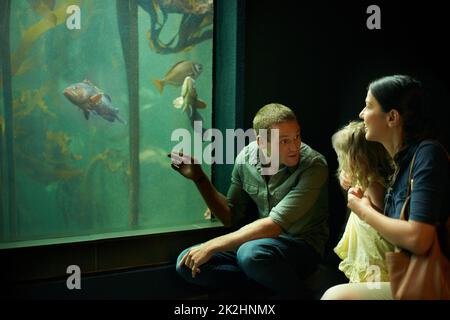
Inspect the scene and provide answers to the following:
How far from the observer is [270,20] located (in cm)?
386

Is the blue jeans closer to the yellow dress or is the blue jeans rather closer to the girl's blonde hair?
the yellow dress

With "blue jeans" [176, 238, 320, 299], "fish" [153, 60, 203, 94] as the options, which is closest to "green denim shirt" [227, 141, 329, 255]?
"blue jeans" [176, 238, 320, 299]

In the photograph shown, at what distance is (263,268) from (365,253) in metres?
0.65

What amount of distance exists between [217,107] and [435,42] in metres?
1.73

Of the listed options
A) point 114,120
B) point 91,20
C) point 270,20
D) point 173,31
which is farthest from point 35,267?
point 270,20

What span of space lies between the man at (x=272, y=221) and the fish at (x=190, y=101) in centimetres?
65

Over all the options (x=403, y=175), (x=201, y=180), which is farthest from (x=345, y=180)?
(x=201, y=180)

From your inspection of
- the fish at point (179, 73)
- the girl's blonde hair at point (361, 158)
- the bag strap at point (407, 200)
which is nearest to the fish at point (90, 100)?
the fish at point (179, 73)

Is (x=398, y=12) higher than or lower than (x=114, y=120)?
higher

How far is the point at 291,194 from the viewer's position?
2.98m

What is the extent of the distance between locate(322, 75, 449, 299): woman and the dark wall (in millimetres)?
1407

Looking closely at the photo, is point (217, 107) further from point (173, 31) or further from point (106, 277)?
point (106, 277)

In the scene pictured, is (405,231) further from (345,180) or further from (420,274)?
(345,180)

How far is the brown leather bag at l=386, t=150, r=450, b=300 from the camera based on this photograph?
79.0 inches
